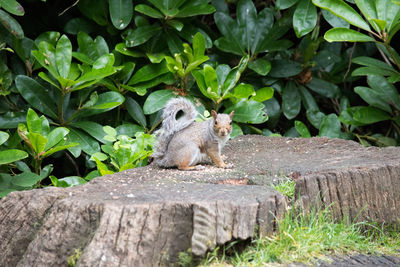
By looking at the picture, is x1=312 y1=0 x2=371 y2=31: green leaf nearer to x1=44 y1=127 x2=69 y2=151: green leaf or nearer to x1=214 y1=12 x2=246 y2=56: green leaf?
x1=214 y1=12 x2=246 y2=56: green leaf

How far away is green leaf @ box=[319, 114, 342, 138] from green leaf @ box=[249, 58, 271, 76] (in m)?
0.69

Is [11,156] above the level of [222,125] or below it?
below

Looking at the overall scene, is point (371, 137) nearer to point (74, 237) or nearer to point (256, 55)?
point (256, 55)

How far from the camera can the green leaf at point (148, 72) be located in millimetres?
4402

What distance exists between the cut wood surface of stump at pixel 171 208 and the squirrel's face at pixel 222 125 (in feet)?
0.93

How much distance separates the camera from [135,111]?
4.47 meters

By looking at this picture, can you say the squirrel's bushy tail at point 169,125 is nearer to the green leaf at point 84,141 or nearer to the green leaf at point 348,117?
A: the green leaf at point 84,141

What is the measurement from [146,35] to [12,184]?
1.70m

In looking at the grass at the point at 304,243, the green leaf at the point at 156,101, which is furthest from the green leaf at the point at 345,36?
the grass at the point at 304,243

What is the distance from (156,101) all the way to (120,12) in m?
0.85

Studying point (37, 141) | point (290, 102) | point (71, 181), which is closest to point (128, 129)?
point (71, 181)

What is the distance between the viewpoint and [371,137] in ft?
15.7

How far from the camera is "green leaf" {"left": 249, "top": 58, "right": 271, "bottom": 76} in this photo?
15.0ft

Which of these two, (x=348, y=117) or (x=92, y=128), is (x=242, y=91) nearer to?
(x=348, y=117)
